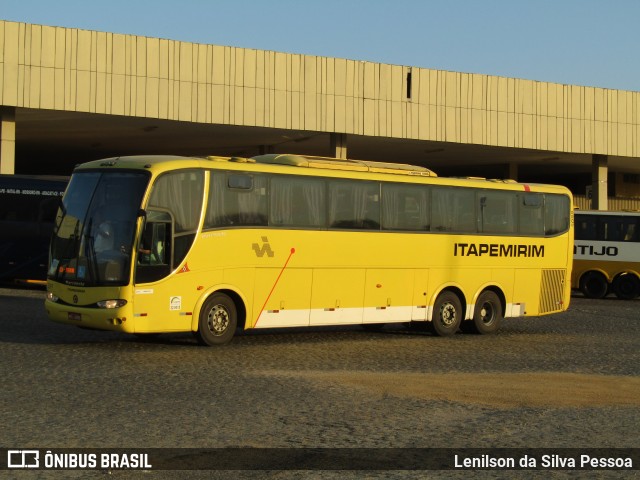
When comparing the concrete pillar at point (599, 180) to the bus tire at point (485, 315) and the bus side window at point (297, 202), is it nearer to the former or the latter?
the bus tire at point (485, 315)

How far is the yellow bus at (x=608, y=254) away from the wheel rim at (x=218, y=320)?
22405 millimetres

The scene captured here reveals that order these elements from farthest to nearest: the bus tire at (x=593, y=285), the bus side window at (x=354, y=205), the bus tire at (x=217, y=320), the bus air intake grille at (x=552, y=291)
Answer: the bus tire at (x=593, y=285), the bus air intake grille at (x=552, y=291), the bus side window at (x=354, y=205), the bus tire at (x=217, y=320)

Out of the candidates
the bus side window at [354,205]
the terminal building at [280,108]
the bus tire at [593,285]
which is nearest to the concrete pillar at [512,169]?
the terminal building at [280,108]

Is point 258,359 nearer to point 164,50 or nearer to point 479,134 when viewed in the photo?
point 164,50

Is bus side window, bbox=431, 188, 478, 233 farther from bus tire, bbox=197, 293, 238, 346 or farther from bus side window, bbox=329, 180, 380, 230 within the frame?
bus tire, bbox=197, 293, 238, 346

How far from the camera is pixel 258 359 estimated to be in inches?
664

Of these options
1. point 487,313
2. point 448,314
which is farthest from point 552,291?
point 448,314

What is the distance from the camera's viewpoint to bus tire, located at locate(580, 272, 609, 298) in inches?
1512

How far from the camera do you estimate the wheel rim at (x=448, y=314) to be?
2231cm

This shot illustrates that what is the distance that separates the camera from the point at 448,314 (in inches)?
883

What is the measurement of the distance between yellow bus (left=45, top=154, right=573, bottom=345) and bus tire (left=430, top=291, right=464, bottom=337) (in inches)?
1.2

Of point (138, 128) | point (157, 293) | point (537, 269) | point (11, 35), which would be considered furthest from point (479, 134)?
point (157, 293)

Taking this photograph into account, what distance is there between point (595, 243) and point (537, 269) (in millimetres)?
15252

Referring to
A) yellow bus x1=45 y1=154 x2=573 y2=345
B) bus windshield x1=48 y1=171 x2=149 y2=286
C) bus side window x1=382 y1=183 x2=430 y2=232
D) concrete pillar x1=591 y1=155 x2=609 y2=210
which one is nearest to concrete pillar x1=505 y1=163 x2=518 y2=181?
concrete pillar x1=591 y1=155 x2=609 y2=210
